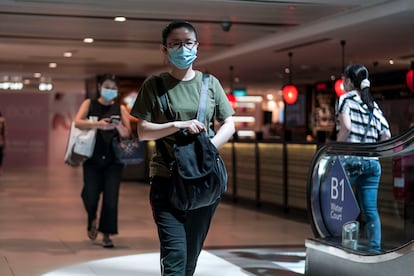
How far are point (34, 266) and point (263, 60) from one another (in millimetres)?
8440

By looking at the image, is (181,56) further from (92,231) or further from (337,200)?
(92,231)

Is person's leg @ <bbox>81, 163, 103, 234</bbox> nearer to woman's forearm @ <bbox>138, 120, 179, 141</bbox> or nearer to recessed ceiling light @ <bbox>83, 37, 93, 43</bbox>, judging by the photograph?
woman's forearm @ <bbox>138, 120, 179, 141</bbox>

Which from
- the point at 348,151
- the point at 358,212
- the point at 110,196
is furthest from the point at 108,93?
the point at 358,212

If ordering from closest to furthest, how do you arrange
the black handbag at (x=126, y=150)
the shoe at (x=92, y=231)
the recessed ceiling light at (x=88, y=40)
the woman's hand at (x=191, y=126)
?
the woman's hand at (x=191, y=126) < the black handbag at (x=126, y=150) < the shoe at (x=92, y=231) < the recessed ceiling light at (x=88, y=40)

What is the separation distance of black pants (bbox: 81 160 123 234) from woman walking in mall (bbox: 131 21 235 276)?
3318mm

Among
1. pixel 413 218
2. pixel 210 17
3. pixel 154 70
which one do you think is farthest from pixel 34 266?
pixel 154 70

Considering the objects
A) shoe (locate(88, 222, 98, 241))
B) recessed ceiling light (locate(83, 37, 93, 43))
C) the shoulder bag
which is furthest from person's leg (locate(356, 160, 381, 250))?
recessed ceiling light (locate(83, 37, 93, 43))

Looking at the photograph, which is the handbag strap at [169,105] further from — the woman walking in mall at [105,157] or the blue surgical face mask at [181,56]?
the woman walking in mall at [105,157]

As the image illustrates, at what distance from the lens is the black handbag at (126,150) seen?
262 inches

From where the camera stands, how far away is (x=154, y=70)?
56.0ft

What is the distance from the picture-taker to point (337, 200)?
546cm

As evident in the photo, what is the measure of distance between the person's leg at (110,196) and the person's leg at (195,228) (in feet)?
11.0

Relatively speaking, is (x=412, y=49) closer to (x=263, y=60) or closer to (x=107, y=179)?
(x=263, y=60)

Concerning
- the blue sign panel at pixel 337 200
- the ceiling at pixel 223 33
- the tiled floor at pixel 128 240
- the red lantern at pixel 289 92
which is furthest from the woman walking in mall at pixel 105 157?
the red lantern at pixel 289 92
